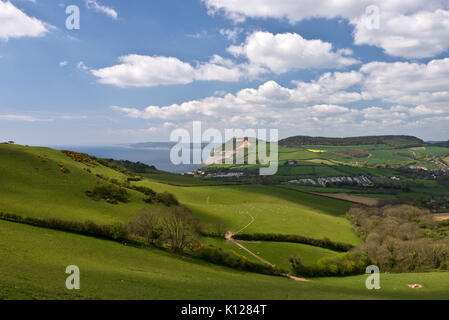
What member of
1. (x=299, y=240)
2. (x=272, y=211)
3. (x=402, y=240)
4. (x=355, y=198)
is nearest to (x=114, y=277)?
(x=299, y=240)

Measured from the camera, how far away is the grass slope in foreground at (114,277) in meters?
17.4

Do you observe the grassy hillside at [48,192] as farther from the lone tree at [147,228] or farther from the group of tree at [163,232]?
the group of tree at [163,232]

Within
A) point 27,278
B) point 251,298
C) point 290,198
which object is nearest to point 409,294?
point 251,298

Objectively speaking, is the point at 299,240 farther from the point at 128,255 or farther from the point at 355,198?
the point at 355,198

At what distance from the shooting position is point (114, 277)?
73.7 feet

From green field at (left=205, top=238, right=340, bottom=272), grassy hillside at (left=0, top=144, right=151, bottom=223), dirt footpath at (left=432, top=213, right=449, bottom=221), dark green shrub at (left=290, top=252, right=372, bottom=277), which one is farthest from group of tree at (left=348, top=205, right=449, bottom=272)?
grassy hillside at (left=0, top=144, right=151, bottom=223)

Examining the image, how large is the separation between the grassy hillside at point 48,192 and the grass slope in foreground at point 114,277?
10366 millimetres

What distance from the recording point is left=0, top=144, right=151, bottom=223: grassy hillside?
147 ft

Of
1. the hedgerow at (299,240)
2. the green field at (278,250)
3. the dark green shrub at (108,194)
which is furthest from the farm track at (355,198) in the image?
the dark green shrub at (108,194)

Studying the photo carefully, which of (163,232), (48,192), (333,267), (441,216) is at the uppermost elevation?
(48,192)

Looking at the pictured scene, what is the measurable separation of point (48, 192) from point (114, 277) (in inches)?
1692

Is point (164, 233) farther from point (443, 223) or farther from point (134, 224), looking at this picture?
point (443, 223)

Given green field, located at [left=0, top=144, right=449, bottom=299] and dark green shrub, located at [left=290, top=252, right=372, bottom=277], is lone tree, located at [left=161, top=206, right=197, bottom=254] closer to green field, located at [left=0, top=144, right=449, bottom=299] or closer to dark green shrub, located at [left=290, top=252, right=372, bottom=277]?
green field, located at [left=0, top=144, right=449, bottom=299]

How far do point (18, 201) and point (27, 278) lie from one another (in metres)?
36.4
